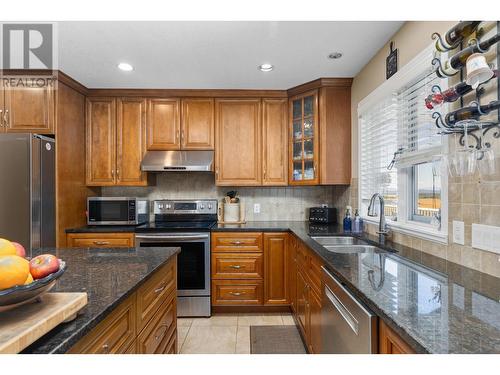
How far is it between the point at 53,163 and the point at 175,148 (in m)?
1.17

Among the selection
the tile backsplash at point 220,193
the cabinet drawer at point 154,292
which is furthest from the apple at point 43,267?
the tile backsplash at point 220,193

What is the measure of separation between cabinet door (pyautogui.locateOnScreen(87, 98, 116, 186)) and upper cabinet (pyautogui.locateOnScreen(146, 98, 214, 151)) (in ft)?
1.37

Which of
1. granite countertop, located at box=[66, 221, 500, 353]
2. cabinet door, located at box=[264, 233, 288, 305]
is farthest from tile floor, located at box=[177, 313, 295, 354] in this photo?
granite countertop, located at box=[66, 221, 500, 353]

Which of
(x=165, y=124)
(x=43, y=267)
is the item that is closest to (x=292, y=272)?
(x=165, y=124)

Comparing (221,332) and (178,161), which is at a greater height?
(178,161)

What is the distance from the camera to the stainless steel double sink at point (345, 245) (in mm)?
2121

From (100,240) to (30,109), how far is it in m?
1.43

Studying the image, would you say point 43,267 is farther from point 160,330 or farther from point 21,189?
point 21,189

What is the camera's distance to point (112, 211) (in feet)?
10.3

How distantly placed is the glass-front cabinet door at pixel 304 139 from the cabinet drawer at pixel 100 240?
6.08ft

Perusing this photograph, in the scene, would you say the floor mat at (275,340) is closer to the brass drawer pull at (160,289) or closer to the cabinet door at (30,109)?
the brass drawer pull at (160,289)

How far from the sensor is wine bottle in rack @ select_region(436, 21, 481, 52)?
1.30 metres

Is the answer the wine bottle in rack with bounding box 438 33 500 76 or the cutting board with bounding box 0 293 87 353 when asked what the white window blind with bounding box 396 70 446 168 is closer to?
the wine bottle in rack with bounding box 438 33 500 76
